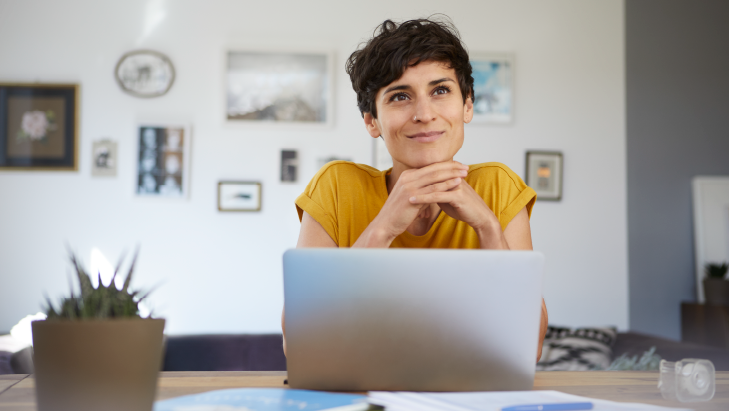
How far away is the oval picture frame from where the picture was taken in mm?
3125

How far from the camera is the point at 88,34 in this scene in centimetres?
312

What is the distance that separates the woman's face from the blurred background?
1886 mm

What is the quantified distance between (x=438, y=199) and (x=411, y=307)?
0.51 m

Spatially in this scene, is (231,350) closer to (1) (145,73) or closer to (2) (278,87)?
(2) (278,87)

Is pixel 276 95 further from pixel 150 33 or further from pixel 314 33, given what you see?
pixel 150 33

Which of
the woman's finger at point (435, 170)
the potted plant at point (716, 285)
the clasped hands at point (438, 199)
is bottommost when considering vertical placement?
the potted plant at point (716, 285)

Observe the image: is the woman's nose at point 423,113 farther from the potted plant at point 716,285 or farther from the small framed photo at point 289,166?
the potted plant at point 716,285

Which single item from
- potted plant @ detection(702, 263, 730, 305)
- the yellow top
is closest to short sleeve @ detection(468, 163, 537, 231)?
the yellow top

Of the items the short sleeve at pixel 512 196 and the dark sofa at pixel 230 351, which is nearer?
the short sleeve at pixel 512 196

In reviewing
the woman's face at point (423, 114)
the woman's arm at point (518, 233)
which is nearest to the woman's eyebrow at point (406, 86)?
the woman's face at point (423, 114)

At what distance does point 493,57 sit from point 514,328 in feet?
9.47

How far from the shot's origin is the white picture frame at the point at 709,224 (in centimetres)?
324

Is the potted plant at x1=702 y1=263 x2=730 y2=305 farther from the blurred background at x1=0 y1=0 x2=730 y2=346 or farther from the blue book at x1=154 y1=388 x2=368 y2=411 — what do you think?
the blue book at x1=154 y1=388 x2=368 y2=411

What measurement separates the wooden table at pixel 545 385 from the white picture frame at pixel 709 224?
2.70 meters
